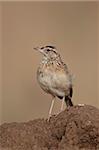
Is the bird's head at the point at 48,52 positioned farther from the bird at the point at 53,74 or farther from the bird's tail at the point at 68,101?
the bird's tail at the point at 68,101

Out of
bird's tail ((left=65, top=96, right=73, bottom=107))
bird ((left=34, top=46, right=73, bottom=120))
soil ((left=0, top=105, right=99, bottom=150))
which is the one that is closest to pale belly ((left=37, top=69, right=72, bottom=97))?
bird ((left=34, top=46, right=73, bottom=120))

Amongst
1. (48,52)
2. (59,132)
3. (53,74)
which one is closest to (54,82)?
(53,74)

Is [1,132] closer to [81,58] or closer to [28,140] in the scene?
[28,140]

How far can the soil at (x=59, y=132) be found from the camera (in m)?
2.08

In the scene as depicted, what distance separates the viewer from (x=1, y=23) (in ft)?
9.08

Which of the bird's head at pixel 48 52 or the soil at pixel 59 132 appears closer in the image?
Result: the soil at pixel 59 132

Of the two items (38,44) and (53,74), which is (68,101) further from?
(38,44)

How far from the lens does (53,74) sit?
2.62 meters

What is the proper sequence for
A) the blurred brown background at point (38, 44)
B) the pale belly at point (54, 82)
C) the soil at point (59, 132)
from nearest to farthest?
the soil at point (59, 132), the pale belly at point (54, 82), the blurred brown background at point (38, 44)

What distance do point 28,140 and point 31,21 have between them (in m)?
0.82

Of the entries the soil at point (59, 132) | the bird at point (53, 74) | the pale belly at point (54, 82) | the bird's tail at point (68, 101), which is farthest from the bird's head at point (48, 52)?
the soil at point (59, 132)

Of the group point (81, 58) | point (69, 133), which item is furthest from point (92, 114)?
point (81, 58)

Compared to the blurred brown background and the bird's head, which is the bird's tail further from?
the bird's head

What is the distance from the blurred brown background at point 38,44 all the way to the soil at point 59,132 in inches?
13.5
